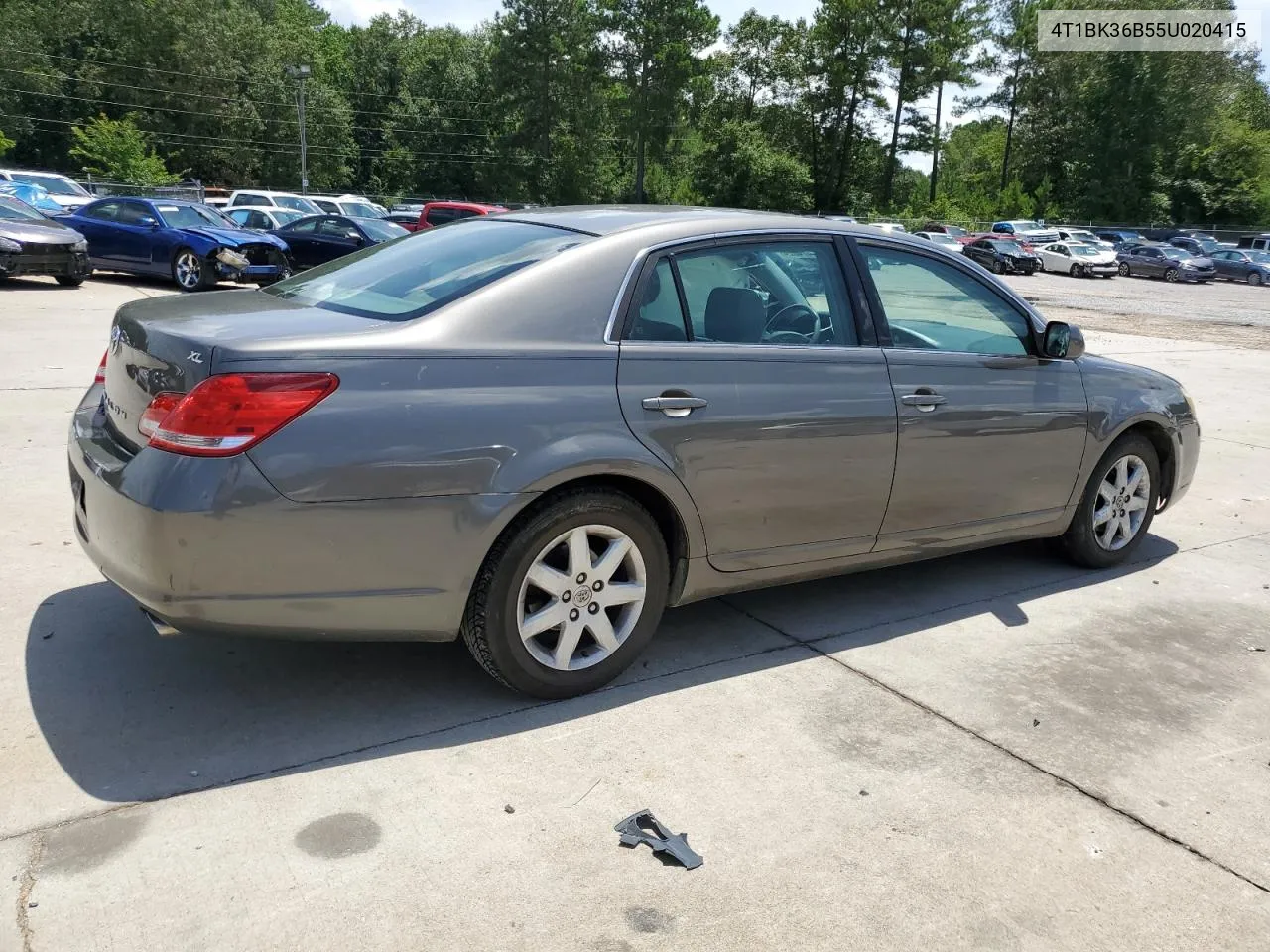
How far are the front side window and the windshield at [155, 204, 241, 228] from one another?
15.7m

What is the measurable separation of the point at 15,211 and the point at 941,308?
16.6 metres

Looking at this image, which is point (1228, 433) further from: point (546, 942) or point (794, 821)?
point (546, 942)

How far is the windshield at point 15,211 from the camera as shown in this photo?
16609 millimetres

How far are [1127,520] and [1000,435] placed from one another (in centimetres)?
131

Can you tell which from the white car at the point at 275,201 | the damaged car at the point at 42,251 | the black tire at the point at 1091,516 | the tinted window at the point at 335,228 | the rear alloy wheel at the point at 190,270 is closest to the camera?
the black tire at the point at 1091,516

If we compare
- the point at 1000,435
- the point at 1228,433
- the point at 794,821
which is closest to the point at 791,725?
the point at 794,821

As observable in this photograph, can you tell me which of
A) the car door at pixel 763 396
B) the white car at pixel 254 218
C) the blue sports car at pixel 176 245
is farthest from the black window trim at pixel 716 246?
the white car at pixel 254 218

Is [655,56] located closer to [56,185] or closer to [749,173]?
[749,173]

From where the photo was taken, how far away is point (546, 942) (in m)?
2.50

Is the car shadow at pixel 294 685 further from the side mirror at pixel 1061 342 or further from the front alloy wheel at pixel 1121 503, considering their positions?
the side mirror at pixel 1061 342

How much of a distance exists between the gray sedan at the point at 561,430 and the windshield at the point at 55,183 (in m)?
28.7

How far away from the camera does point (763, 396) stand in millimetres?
3869

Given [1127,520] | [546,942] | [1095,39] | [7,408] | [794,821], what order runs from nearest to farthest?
[546,942] < [794,821] < [1127,520] < [7,408] < [1095,39]

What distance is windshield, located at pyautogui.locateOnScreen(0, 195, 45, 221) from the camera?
16609mm
